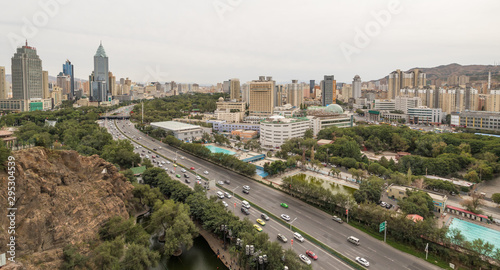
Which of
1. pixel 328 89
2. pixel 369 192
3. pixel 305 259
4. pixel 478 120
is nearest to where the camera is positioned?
pixel 305 259

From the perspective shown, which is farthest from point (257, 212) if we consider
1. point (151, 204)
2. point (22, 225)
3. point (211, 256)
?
point (22, 225)

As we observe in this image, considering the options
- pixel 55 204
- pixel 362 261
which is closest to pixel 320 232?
pixel 362 261

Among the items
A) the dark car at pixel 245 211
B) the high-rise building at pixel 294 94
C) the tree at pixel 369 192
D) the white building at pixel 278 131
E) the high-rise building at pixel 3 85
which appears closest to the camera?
the dark car at pixel 245 211

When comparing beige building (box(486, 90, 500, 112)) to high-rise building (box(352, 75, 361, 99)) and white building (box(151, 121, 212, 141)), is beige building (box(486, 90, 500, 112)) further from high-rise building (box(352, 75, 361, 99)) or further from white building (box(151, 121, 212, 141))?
high-rise building (box(352, 75, 361, 99))

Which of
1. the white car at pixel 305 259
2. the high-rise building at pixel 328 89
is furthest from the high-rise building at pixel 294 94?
the white car at pixel 305 259

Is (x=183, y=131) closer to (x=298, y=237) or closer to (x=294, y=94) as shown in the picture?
(x=298, y=237)

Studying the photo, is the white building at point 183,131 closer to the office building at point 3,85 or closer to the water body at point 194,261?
the water body at point 194,261
